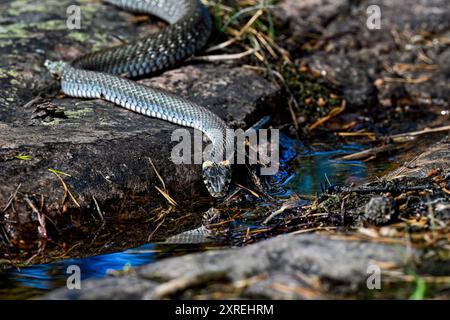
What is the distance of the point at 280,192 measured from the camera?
6.23 m

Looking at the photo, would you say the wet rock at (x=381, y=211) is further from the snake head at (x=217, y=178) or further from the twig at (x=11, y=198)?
the twig at (x=11, y=198)

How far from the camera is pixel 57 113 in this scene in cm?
655

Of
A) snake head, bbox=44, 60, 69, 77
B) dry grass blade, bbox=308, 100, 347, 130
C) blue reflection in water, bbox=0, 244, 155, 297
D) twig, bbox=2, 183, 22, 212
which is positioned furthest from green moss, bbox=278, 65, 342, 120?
twig, bbox=2, 183, 22, 212

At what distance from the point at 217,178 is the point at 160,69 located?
7.87 ft

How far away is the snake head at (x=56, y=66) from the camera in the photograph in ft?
24.3

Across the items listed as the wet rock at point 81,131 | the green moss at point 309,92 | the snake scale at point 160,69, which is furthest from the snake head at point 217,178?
the green moss at point 309,92

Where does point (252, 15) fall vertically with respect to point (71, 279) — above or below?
above

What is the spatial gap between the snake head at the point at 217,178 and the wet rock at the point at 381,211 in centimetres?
162

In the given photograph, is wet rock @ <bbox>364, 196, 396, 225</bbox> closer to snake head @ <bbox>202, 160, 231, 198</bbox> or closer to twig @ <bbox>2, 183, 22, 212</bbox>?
snake head @ <bbox>202, 160, 231, 198</bbox>

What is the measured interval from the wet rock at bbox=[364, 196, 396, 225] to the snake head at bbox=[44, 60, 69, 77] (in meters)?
4.05

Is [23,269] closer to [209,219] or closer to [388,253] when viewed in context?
[209,219]

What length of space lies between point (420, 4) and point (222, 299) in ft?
25.1

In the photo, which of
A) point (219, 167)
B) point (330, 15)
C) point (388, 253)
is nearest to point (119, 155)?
point (219, 167)

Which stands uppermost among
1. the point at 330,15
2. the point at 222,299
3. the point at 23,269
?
the point at 330,15
